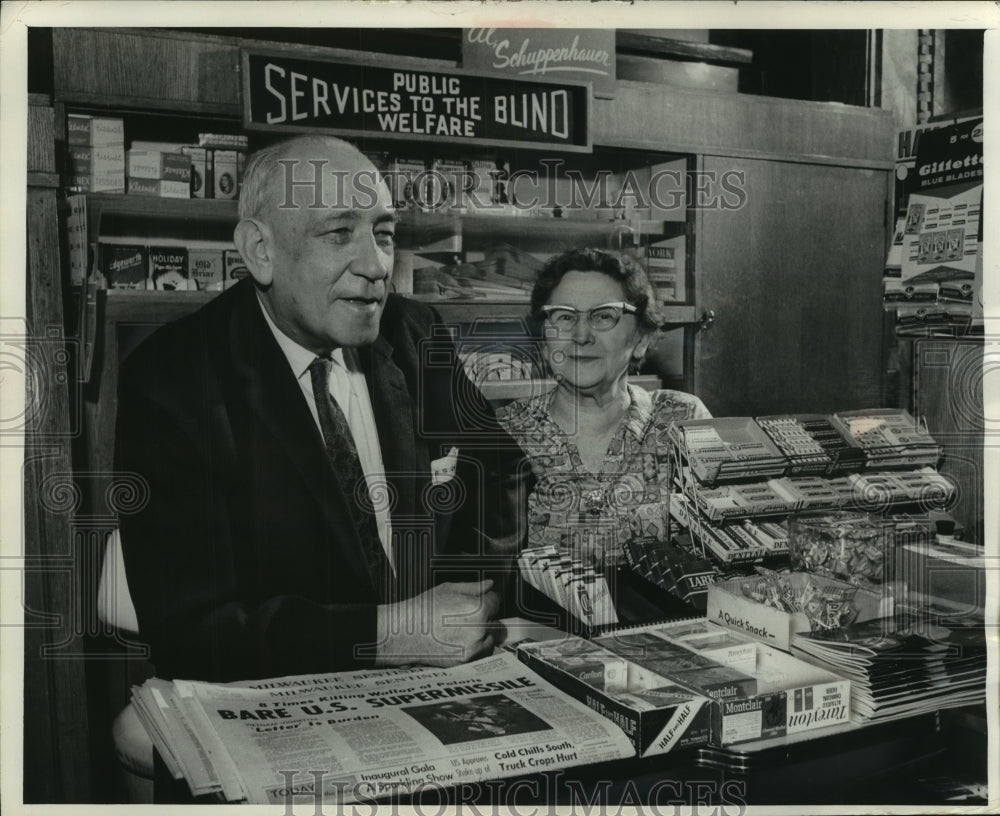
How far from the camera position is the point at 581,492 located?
2.52m

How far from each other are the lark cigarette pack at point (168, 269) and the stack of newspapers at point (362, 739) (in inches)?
38.9

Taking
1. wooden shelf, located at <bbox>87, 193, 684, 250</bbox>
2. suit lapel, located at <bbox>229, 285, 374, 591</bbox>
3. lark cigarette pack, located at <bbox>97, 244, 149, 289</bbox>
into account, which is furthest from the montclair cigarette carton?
lark cigarette pack, located at <bbox>97, 244, 149, 289</bbox>

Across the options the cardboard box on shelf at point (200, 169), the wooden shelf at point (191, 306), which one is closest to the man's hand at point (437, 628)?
the wooden shelf at point (191, 306)

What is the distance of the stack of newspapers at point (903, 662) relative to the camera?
2.17m

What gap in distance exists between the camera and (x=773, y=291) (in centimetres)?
263

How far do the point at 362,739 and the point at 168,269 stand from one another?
1237 mm

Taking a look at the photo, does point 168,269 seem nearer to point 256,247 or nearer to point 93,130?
point 256,247

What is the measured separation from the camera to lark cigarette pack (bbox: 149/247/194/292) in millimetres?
2316

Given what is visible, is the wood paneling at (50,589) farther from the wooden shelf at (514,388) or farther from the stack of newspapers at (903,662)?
the stack of newspapers at (903,662)

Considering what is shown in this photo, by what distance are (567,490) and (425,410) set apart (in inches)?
17.5

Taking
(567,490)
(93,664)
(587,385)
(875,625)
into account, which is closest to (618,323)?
(587,385)

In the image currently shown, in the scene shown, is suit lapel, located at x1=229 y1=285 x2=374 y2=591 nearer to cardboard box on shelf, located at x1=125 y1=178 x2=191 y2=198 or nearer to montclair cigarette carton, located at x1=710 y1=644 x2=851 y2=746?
cardboard box on shelf, located at x1=125 y1=178 x2=191 y2=198

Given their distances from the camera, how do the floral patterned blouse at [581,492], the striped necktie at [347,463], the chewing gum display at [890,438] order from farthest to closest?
1. the chewing gum display at [890,438]
2. the floral patterned blouse at [581,492]
3. the striped necktie at [347,463]

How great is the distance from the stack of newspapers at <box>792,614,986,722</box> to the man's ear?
1.63 meters
